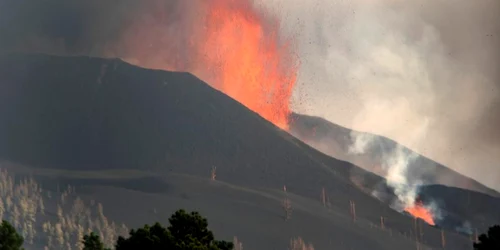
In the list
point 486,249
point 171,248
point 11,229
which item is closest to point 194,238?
point 171,248

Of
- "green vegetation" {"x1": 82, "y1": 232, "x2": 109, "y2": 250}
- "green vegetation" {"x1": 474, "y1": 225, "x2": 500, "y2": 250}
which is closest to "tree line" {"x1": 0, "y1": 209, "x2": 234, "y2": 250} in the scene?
"green vegetation" {"x1": 82, "y1": 232, "x2": 109, "y2": 250}

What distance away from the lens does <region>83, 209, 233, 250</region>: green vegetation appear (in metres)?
27.2

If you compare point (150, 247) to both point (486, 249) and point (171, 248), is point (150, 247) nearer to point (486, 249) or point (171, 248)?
point (171, 248)

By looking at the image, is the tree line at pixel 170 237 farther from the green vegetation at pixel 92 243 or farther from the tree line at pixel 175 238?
the green vegetation at pixel 92 243

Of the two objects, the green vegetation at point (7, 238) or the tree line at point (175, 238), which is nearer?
the tree line at point (175, 238)

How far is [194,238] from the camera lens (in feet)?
89.6

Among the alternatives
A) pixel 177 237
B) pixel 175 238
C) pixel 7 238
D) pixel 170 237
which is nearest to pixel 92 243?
pixel 7 238

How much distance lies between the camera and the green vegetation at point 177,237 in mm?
27219

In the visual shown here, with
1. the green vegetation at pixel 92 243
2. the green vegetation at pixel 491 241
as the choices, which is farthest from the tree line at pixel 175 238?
the green vegetation at pixel 92 243

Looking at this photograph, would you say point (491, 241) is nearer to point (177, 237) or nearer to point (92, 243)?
→ point (177, 237)

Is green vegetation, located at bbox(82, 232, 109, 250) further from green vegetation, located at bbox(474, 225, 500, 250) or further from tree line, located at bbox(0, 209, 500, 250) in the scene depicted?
green vegetation, located at bbox(474, 225, 500, 250)

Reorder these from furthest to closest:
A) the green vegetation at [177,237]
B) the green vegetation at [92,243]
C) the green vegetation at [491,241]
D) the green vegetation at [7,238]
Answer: the green vegetation at [92,243], the green vegetation at [491,241], the green vegetation at [7,238], the green vegetation at [177,237]

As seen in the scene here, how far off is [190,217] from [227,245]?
2.70 metres

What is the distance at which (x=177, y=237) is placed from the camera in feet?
94.6
